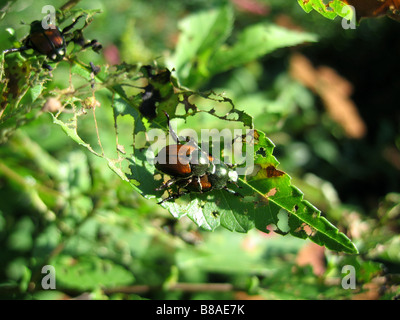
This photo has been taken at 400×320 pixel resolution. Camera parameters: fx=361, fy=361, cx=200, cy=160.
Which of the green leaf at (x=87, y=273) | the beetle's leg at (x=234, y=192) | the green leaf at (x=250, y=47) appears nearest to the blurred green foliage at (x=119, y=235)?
the green leaf at (x=87, y=273)

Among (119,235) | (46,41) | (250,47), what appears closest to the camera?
(46,41)

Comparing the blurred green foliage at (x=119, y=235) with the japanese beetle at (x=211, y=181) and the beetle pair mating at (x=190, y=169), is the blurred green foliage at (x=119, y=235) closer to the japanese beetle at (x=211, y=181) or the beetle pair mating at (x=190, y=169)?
the beetle pair mating at (x=190, y=169)

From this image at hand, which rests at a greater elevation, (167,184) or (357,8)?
(357,8)

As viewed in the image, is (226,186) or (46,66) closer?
(46,66)

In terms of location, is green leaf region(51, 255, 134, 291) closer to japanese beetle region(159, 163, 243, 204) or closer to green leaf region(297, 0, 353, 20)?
japanese beetle region(159, 163, 243, 204)

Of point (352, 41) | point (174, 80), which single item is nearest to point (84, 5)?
point (174, 80)

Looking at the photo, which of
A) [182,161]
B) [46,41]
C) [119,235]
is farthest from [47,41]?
[119,235]

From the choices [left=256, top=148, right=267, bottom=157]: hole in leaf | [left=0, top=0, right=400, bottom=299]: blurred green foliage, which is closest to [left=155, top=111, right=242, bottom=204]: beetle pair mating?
[left=256, top=148, right=267, bottom=157]: hole in leaf

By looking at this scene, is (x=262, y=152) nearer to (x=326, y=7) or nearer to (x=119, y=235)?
(x=326, y=7)
